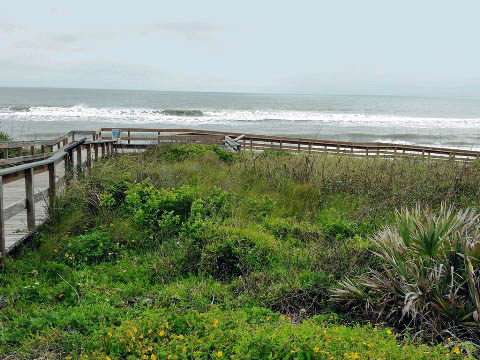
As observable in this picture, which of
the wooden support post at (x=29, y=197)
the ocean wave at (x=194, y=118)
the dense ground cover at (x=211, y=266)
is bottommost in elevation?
the dense ground cover at (x=211, y=266)

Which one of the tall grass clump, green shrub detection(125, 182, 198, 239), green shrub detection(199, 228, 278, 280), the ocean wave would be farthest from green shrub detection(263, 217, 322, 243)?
the ocean wave

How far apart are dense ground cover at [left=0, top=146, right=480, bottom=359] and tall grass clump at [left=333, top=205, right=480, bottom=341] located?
0.17 metres

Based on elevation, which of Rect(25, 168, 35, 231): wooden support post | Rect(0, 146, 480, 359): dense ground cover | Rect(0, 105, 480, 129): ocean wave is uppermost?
Rect(0, 105, 480, 129): ocean wave

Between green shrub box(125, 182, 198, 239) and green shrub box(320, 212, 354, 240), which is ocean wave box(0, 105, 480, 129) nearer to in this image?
green shrub box(125, 182, 198, 239)

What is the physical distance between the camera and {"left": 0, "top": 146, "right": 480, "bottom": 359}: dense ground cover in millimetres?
3514

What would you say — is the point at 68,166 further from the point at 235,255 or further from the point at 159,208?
the point at 235,255

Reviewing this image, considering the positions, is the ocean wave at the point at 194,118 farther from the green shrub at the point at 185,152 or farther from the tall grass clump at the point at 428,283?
the tall grass clump at the point at 428,283

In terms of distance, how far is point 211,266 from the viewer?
5441 millimetres

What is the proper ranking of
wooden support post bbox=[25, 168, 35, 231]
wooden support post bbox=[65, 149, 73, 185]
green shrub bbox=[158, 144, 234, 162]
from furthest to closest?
green shrub bbox=[158, 144, 234, 162], wooden support post bbox=[65, 149, 73, 185], wooden support post bbox=[25, 168, 35, 231]

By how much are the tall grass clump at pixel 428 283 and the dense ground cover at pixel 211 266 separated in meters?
0.17

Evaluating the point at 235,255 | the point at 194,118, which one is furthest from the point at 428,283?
the point at 194,118

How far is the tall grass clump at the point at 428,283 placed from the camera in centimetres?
405

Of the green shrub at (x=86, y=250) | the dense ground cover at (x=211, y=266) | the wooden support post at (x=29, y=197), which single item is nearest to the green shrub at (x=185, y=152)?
the dense ground cover at (x=211, y=266)

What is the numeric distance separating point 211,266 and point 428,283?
244 centimetres
